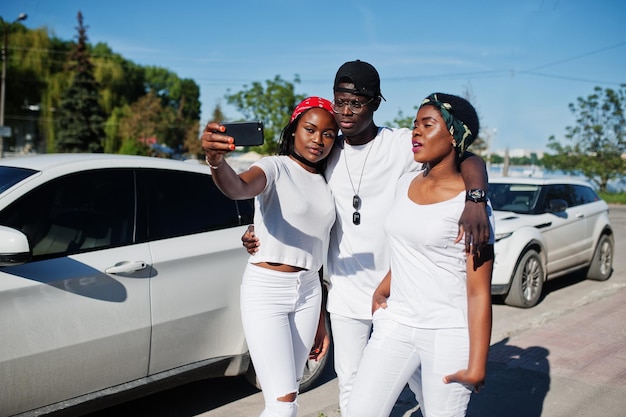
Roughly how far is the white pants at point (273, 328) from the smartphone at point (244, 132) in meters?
0.72

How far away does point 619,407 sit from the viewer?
400cm

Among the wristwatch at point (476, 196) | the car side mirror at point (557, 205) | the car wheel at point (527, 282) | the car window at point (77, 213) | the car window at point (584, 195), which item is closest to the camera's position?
the wristwatch at point (476, 196)

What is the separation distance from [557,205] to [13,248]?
679 centimetres

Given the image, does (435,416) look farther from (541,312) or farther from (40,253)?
(541,312)

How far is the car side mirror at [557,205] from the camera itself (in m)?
7.66

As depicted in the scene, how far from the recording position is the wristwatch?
7.04 ft

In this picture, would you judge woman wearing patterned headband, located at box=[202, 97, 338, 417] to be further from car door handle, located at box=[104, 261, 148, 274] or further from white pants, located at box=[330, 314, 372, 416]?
car door handle, located at box=[104, 261, 148, 274]

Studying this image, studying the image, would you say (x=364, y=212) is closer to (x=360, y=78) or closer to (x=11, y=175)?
(x=360, y=78)

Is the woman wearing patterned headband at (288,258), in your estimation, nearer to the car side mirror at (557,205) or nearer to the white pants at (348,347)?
the white pants at (348,347)

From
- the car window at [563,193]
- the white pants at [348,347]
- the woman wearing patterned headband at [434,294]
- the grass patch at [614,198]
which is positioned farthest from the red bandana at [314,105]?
the grass patch at [614,198]

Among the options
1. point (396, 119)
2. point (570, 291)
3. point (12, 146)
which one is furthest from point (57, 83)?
point (570, 291)

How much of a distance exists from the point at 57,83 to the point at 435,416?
5007 centimetres

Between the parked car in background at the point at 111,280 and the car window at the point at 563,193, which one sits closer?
the parked car in background at the point at 111,280

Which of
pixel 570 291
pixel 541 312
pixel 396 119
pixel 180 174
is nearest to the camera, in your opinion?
pixel 180 174
